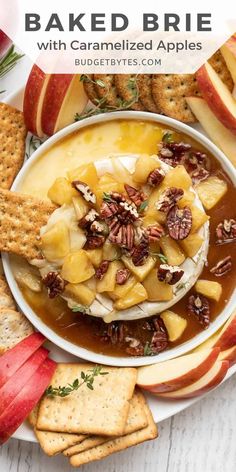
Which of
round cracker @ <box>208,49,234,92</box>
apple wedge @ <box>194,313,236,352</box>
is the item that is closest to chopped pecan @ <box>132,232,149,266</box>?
apple wedge @ <box>194,313,236,352</box>

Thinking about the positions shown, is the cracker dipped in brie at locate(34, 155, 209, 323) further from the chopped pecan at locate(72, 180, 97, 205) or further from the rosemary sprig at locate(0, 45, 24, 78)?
the rosemary sprig at locate(0, 45, 24, 78)

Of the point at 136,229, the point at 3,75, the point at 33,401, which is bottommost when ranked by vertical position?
the point at 33,401

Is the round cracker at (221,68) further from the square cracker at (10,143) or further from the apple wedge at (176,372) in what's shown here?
the apple wedge at (176,372)

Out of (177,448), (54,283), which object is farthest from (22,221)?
(177,448)

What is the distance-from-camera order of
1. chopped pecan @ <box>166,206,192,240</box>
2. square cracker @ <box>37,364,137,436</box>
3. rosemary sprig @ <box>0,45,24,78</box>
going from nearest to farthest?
chopped pecan @ <box>166,206,192,240</box> → square cracker @ <box>37,364,137,436</box> → rosemary sprig @ <box>0,45,24,78</box>

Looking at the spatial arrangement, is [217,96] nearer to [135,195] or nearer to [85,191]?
[135,195]

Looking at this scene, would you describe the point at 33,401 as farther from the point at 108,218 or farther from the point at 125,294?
the point at 108,218

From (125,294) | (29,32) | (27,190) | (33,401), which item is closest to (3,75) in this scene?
(29,32)
